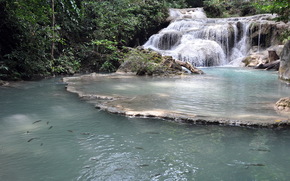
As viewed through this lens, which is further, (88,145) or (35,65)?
(35,65)

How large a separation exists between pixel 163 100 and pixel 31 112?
277cm

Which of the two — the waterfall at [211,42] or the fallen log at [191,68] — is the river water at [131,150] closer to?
the fallen log at [191,68]

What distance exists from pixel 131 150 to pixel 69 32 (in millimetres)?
13388

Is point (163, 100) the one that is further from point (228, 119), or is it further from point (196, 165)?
point (196, 165)

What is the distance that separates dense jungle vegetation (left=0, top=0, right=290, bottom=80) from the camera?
30.3ft

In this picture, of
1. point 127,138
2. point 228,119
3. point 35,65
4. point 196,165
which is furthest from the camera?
point 35,65

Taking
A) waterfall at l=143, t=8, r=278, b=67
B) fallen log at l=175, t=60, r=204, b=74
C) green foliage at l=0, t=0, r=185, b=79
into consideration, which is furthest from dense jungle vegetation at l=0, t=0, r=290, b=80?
fallen log at l=175, t=60, r=204, b=74

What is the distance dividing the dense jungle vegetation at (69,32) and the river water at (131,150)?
409cm

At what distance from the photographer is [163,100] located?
5.85 meters

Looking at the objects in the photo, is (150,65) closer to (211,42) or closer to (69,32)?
(69,32)

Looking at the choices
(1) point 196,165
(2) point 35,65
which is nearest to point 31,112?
(1) point 196,165

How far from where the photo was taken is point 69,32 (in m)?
15.2

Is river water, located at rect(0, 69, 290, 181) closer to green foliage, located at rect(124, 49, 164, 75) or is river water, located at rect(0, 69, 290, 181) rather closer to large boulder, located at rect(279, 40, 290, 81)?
large boulder, located at rect(279, 40, 290, 81)

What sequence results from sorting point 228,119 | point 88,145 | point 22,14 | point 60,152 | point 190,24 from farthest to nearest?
point 190,24 → point 22,14 → point 228,119 → point 88,145 → point 60,152
